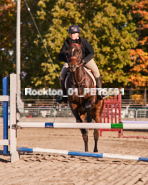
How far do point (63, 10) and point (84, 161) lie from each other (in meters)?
20.1

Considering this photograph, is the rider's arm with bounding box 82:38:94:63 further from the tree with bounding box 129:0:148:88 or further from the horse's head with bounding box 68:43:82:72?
the tree with bounding box 129:0:148:88

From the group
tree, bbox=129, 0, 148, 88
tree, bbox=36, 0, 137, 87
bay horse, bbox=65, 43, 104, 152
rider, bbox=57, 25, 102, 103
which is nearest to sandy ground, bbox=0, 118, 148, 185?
bay horse, bbox=65, 43, 104, 152

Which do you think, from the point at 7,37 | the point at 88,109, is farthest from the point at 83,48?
the point at 7,37

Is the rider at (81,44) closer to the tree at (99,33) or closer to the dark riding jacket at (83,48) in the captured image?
the dark riding jacket at (83,48)

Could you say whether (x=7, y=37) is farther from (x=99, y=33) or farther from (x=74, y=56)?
(x=74, y=56)

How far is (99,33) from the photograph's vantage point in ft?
81.2

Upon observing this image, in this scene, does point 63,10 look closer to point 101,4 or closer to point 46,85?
point 101,4

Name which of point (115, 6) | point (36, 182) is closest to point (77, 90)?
point (36, 182)

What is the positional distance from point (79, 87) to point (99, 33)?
18784mm

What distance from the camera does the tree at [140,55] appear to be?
2573 centimetres

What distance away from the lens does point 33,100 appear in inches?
981

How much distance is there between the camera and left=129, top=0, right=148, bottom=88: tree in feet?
84.4

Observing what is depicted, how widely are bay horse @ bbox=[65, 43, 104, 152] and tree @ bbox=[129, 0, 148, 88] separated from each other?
19.0 metres

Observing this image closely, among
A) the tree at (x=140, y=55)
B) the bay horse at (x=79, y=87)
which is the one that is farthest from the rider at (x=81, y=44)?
the tree at (x=140, y=55)
